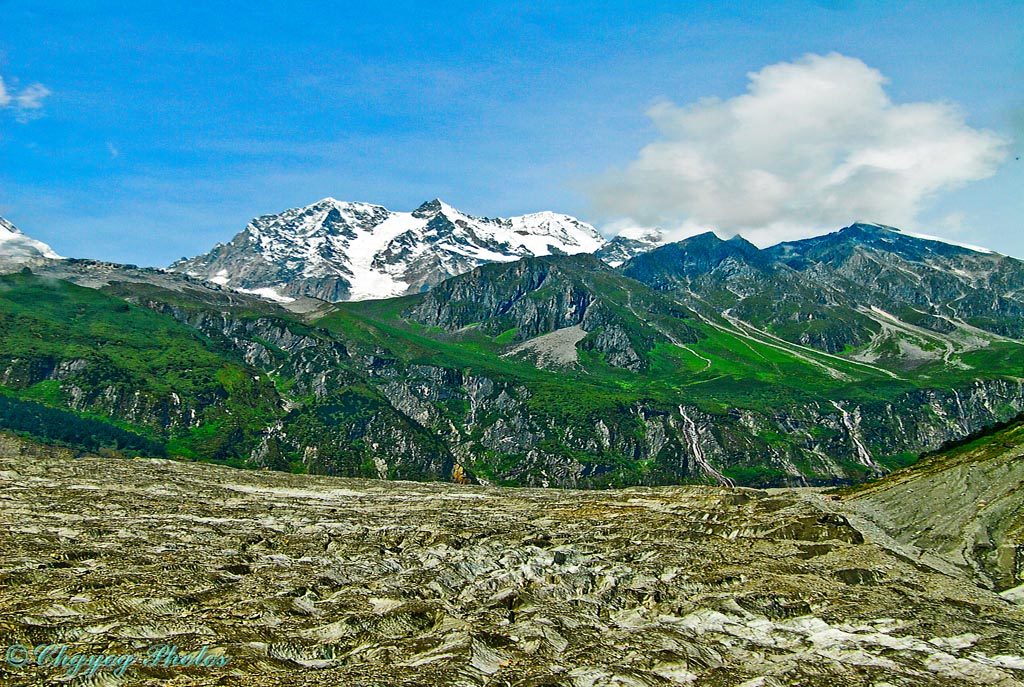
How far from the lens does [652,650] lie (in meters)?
55.9

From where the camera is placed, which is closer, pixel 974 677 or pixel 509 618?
pixel 974 677

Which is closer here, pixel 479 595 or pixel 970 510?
pixel 479 595

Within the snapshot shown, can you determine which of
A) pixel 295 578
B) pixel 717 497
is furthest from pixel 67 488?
pixel 717 497

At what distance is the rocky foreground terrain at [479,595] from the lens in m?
50.4

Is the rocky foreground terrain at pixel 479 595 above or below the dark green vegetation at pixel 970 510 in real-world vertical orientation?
below

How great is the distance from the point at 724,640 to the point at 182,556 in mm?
53666

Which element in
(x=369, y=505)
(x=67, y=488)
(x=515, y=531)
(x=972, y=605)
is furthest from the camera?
(x=369, y=505)

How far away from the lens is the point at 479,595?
71.2 metres

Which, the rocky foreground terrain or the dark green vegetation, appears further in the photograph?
the dark green vegetation

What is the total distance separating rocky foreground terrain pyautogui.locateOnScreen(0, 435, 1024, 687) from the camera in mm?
50406

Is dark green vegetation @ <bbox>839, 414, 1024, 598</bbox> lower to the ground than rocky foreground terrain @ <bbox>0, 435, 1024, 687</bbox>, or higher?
higher

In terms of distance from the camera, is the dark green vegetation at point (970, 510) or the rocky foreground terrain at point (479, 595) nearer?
the rocky foreground terrain at point (479, 595)

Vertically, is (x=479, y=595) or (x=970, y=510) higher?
(x=970, y=510)

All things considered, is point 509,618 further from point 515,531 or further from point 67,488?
point 67,488
